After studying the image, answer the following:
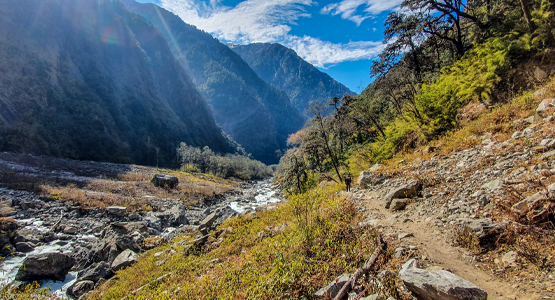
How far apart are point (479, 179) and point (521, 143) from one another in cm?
179

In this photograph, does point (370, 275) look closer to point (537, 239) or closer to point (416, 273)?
point (416, 273)

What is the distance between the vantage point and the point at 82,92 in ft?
271

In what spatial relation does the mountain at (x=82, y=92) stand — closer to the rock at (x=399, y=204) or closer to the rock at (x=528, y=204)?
the rock at (x=399, y=204)

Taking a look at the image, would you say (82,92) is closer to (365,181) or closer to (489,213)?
(365,181)

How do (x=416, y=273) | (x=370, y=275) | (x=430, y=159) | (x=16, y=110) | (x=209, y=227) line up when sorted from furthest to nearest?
(x=16, y=110), (x=209, y=227), (x=430, y=159), (x=370, y=275), (x=416, y=273)

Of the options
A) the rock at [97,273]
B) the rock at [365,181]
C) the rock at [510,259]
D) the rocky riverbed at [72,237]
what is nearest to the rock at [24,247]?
the rocky riverbed at [72,237]

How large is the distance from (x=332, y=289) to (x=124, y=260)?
29.5 ft

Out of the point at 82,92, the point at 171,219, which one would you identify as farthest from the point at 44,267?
the point at 82,92

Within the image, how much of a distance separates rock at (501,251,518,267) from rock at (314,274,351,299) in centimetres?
233

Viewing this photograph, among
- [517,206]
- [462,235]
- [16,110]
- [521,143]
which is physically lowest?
[462,235]

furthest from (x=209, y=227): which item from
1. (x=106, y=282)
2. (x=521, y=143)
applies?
(x=521, y=143)

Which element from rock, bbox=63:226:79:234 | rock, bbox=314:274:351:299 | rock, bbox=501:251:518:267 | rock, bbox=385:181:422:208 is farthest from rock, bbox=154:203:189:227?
rock, bbox=501:251:518:267

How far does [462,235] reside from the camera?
4.34 meters

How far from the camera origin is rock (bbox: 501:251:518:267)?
3.33 metres
